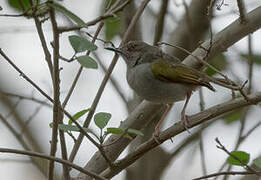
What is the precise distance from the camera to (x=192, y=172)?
8.99m

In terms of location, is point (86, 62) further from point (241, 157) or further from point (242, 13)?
point (242, 13)

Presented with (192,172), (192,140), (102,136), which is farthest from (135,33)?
(192,172)

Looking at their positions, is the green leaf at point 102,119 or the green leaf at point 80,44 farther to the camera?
the green leaf at point 102,119

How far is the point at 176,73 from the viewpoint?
4.46 metres

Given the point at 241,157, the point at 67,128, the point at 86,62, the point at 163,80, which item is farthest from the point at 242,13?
the point at 67,128

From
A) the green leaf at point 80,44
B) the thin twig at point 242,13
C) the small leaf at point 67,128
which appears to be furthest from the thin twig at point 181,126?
the green leaf at point 80,44

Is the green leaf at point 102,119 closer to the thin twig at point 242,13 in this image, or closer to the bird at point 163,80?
the bird at point 163,80

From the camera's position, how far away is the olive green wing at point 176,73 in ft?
14.2

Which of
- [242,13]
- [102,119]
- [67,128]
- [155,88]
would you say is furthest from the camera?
[155,88]

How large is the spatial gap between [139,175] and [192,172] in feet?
12.5

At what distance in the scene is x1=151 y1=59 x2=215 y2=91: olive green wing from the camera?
4340 mm

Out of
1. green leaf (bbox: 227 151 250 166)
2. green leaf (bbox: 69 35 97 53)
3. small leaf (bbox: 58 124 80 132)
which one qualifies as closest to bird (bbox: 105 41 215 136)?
green leaf (bbox: 227 151 250 166)

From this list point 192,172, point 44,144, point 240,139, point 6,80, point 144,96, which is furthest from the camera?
point 192,172

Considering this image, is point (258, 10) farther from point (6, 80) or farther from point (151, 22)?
point (6, 80)
